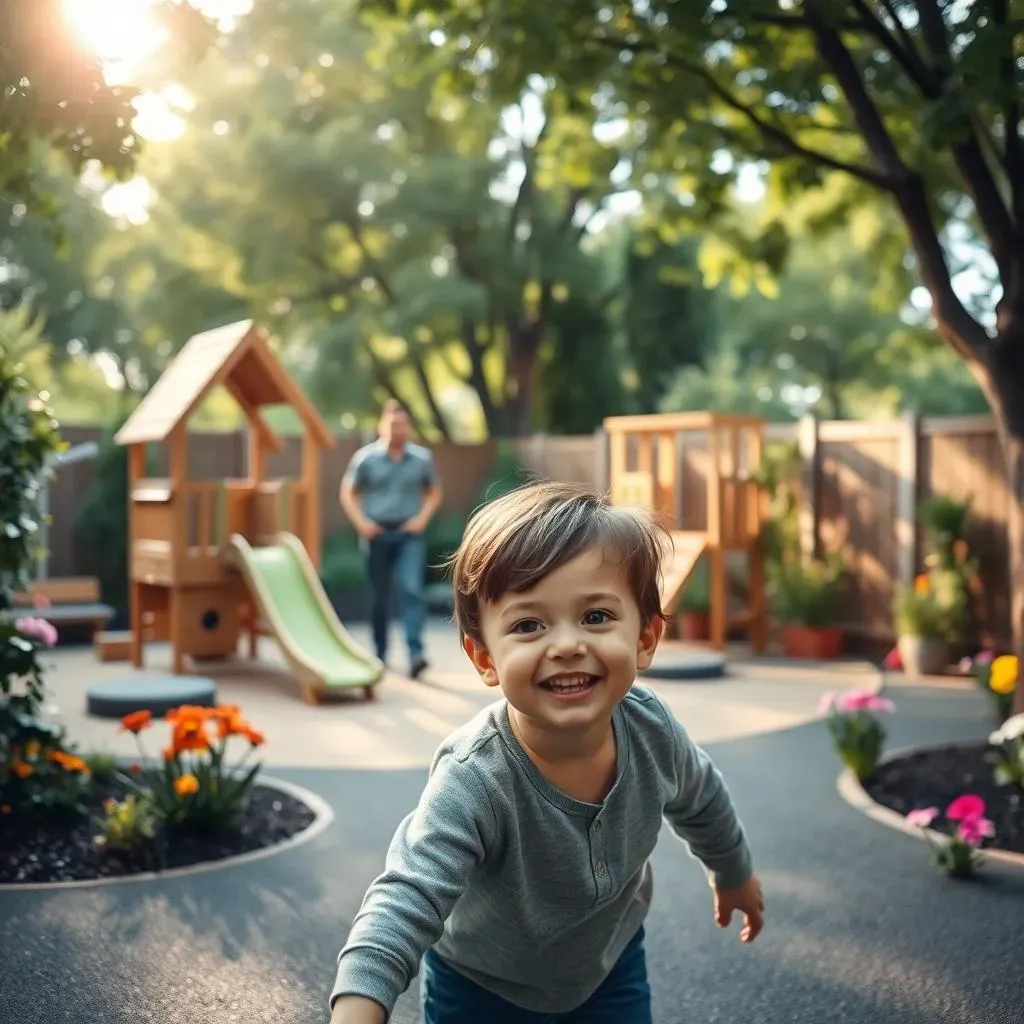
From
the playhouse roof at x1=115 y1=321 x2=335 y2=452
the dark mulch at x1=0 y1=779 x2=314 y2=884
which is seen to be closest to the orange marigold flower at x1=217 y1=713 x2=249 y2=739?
the dark mulch at x1=0 y1=779 x2=314 y2=884

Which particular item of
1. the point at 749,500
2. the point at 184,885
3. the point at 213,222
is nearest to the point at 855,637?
the point at 749,500

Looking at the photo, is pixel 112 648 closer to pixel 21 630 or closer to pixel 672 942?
pixel 21 630

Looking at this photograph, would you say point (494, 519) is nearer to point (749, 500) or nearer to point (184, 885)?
point (184, 885)

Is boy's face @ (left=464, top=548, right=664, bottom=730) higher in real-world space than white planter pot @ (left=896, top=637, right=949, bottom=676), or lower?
higher

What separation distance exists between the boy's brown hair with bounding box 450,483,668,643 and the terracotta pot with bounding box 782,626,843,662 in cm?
981

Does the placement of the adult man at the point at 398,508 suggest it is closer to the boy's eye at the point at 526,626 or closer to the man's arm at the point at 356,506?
the man's arm at the point at 356,506

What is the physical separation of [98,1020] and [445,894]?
1.73 metres

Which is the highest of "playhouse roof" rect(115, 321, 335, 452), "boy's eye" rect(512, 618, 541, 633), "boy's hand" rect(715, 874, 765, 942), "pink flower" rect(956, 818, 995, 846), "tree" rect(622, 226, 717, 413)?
"tree" rect(622, 226, 717, 413)

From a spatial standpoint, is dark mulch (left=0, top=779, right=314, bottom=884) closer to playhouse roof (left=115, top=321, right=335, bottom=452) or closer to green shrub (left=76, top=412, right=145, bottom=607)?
playhouse roof (left=115, top=321, right=335, bottom=452)

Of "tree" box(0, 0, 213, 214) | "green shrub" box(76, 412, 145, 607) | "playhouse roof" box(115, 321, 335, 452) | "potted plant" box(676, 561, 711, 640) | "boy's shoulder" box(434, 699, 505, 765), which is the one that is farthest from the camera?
"green shrub" box(76, 412, 145, 607)

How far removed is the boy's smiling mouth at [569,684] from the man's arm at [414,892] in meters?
0.21

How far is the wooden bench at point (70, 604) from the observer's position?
1167cm

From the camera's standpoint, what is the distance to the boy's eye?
202 cm

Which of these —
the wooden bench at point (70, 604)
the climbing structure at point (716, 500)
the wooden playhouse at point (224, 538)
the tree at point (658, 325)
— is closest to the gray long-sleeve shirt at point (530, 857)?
the wooden playhouse at point (224, 538)
